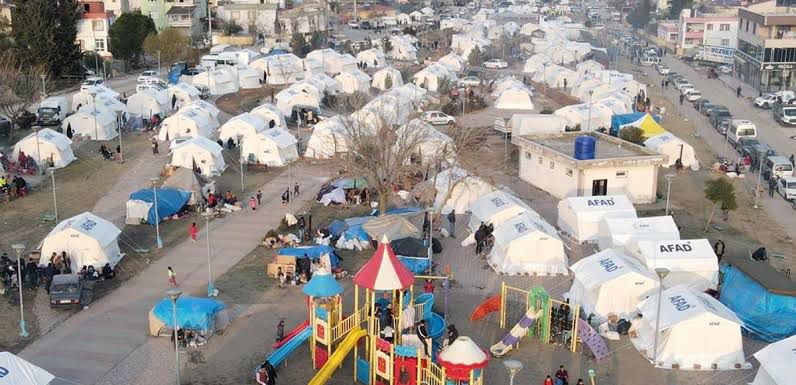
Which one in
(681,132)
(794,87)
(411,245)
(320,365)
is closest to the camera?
(320,365)

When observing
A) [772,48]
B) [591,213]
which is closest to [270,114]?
[591,213]

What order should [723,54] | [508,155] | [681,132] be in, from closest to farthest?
[508,155]
[681,132]
[723,54]

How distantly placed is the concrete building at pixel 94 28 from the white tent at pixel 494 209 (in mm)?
41193

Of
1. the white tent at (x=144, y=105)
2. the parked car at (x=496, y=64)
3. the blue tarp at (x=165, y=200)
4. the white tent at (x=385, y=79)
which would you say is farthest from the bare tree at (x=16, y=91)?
the parked car at (x=496, y=64)

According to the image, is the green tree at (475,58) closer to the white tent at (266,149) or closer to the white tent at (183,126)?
the white tent at (183,126)

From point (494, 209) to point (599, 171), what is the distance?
16.7 feet

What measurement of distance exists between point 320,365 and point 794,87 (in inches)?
1842

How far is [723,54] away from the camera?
70.9 m

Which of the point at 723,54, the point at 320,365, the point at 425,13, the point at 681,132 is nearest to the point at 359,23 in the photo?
the point at 425,13

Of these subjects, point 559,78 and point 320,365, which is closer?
point 320,365

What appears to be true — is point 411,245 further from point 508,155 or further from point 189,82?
point 189,82

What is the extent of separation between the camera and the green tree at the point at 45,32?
48938mm

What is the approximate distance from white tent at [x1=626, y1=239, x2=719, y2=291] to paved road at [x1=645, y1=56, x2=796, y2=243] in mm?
7076

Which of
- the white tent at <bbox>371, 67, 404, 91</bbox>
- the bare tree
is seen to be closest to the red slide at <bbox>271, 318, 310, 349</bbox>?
the bare tree
